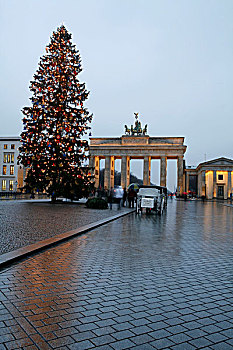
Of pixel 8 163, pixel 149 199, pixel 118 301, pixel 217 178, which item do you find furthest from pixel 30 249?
pixel 217 178

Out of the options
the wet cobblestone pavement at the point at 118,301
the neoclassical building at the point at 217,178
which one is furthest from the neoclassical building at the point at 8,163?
the wet cobblestone pavement at the point at 118,301

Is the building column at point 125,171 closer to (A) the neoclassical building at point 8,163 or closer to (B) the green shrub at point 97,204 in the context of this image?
(A) the neoclassical building at point 8,163

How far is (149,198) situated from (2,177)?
76.2 meters

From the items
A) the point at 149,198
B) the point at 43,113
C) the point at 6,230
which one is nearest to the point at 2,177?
the point at 43,113

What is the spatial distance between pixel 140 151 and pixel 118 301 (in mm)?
85828

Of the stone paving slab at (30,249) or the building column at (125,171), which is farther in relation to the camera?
the building column at (125,171)

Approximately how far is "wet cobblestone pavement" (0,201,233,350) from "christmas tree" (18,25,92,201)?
72.5 ft

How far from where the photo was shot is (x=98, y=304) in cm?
430

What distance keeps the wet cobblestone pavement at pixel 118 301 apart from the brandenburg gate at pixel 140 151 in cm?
7983

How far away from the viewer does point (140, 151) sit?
89625 millimetres

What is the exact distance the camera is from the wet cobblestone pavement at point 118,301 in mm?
3303

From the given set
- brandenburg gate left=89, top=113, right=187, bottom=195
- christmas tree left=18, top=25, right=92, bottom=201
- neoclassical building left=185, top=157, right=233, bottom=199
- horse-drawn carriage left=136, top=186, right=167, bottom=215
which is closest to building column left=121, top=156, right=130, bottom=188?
brandenburg gate left=89, top=113, right=187, bottom=195

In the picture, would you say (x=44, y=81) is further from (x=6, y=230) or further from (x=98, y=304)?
(x=98, y=304)

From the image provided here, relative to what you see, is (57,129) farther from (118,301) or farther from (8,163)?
(8,163)
